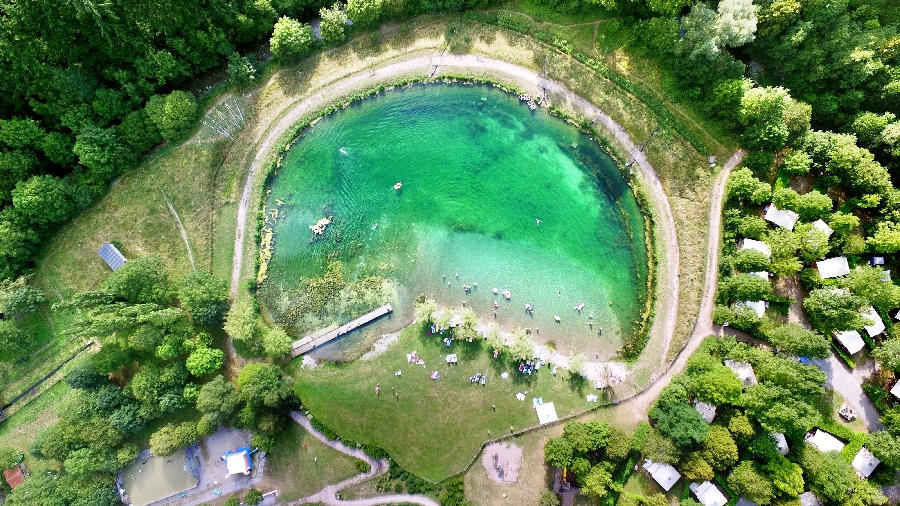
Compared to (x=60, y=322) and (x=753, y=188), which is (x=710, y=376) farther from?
(x=60, y=322)

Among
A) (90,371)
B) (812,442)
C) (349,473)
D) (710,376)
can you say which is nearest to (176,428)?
(90,371)

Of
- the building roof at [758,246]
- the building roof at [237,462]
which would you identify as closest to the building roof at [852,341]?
the building roof at [758,246]

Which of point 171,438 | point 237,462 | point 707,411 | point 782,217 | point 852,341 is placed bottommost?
point 707,411

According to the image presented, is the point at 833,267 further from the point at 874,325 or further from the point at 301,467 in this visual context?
the point at 301,467

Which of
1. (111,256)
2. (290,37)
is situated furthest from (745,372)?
(111,256)

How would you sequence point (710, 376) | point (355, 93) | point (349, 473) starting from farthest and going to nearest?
point (355, 93) < point (349, 473) < point (710, 376)

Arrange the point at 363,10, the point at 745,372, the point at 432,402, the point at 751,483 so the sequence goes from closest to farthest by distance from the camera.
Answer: the point at 751,483 → the point at 745,372 → the point at 363,10 → the point at 432,402

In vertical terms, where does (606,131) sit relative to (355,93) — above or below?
below
